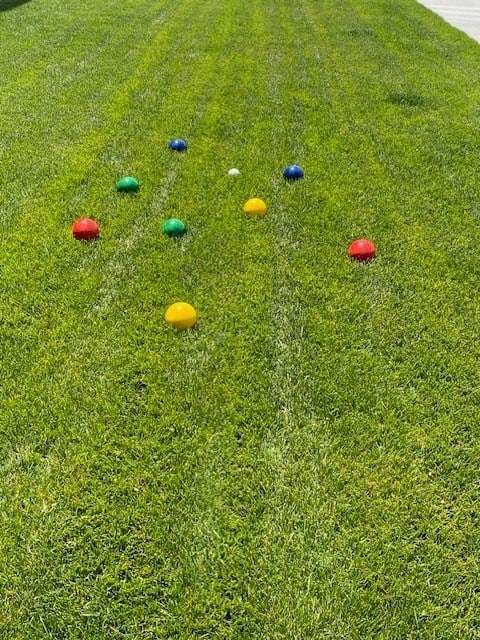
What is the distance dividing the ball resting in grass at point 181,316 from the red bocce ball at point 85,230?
1270mm

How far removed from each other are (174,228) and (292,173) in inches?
63.8

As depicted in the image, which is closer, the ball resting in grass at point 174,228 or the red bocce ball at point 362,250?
the red bocce ball at point 362,250

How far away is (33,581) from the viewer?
216 centimetres

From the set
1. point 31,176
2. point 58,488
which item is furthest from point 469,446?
point 31,176

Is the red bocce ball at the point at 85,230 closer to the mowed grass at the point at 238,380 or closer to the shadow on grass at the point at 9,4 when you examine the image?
the mowed grass at the point at 238,380

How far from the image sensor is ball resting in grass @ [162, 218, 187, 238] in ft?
14.1

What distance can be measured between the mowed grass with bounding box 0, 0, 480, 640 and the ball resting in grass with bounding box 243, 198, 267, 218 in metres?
0.08

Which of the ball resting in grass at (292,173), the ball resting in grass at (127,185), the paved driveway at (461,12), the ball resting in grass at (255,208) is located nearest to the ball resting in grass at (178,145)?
the ball resting in grass at (127,185)

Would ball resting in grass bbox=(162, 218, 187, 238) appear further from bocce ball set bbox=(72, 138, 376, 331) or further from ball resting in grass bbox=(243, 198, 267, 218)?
ball resting in grass bbox=(243, 198, 267, 218)

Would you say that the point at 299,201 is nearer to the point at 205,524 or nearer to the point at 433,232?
Result: the point at 433,232

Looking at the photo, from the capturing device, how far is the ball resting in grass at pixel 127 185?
4910 mm

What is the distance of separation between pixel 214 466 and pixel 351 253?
228 cm

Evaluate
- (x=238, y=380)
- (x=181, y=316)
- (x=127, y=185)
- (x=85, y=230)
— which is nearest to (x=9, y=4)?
(x=127, y=185)

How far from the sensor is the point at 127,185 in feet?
16.1
